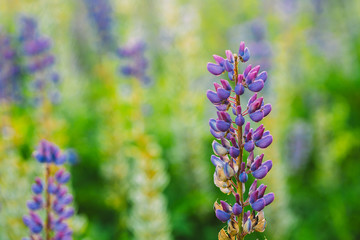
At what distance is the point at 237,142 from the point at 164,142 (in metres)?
3.58

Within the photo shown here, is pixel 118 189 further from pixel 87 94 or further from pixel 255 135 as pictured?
pixel 87 94

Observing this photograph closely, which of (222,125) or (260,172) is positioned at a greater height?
(222,125)

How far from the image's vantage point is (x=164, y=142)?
15.7ft

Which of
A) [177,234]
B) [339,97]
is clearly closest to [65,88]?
[177,234]

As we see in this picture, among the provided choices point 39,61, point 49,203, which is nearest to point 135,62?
point 39,61

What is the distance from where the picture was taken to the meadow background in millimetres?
3043

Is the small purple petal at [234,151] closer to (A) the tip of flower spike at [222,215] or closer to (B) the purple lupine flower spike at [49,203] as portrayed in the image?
(A) the tip of flower spike at [222,215]

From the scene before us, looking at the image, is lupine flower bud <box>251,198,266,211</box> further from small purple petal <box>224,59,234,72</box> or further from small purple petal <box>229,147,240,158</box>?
small purple petal <box>224,59,234,72</box>

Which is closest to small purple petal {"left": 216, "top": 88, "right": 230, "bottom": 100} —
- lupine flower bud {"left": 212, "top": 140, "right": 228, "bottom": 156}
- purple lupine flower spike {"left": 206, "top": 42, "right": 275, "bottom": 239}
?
purple lupine flower spike {"left": 206, "top": 42, "right": 275, "bottom": 239}

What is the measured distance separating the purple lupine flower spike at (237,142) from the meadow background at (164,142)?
4.95ft

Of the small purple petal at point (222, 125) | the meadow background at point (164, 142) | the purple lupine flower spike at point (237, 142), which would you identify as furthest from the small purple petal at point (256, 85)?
the meadow background at point (164, 142)

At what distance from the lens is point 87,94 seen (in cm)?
678

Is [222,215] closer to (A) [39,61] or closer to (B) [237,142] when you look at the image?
(B) [237,142]

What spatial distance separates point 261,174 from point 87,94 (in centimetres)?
576
